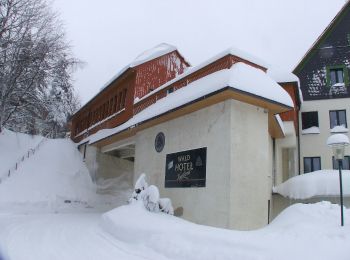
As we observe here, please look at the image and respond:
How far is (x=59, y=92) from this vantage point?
3659 centimetres

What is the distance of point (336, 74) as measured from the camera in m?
23.1

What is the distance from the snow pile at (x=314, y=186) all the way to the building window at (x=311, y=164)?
6.87 m

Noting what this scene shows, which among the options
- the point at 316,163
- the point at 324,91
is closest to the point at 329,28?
the point at 324,91

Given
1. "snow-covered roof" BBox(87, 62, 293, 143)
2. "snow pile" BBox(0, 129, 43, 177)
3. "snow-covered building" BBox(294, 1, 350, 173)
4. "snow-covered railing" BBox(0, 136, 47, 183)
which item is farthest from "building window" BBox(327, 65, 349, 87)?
"snow pile" BBox(0, 129, 43, 177)

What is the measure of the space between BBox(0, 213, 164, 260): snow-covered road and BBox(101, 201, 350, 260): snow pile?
383mm

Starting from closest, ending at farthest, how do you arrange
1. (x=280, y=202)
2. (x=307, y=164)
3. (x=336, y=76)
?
(x=280, y=202), (x=307, y=164), (x=336, y=76)

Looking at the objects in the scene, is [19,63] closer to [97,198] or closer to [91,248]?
[97,198]

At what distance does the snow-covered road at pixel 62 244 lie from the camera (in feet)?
28.1

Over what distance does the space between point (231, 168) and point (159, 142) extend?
4.96 m

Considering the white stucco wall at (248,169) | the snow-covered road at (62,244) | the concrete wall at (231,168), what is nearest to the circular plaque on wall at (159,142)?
the concrete wall at (231,168)

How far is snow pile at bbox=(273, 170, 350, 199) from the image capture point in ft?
47.3

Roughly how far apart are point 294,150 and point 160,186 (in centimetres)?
1021

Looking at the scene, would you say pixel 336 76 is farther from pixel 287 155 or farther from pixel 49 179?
pixel 49 179

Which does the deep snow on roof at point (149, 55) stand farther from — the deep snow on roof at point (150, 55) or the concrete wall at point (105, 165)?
the concrete wall at point (105, 165)
